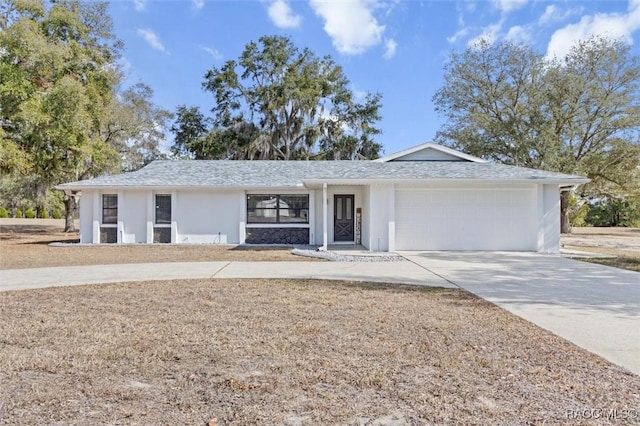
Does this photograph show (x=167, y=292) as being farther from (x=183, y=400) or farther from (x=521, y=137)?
(x=521, y=137)

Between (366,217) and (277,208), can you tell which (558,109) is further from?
(277,208)

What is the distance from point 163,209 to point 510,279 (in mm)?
13512

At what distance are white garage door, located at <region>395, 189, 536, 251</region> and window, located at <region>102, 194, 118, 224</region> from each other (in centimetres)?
1151

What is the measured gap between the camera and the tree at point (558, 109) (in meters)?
25.1

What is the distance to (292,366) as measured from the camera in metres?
3.87

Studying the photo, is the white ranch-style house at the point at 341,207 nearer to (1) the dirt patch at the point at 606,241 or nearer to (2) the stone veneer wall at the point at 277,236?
(2) the stone veneer wall at the point at 277,236

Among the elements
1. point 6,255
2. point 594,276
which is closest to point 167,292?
point 594,276

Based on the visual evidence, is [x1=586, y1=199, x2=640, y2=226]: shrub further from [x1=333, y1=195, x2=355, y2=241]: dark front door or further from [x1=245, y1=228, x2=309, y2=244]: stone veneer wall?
[x1=245, y1=228, x2=309, y2=244]: stone veneer wall

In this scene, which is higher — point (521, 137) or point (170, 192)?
point (521, 137)

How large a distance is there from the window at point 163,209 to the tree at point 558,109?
1908cm

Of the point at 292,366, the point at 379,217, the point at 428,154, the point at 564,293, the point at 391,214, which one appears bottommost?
the point at 292,366

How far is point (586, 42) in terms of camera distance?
2594 centimetres

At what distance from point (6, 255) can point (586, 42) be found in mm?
31916

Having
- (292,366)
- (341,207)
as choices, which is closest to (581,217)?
(341,207)
